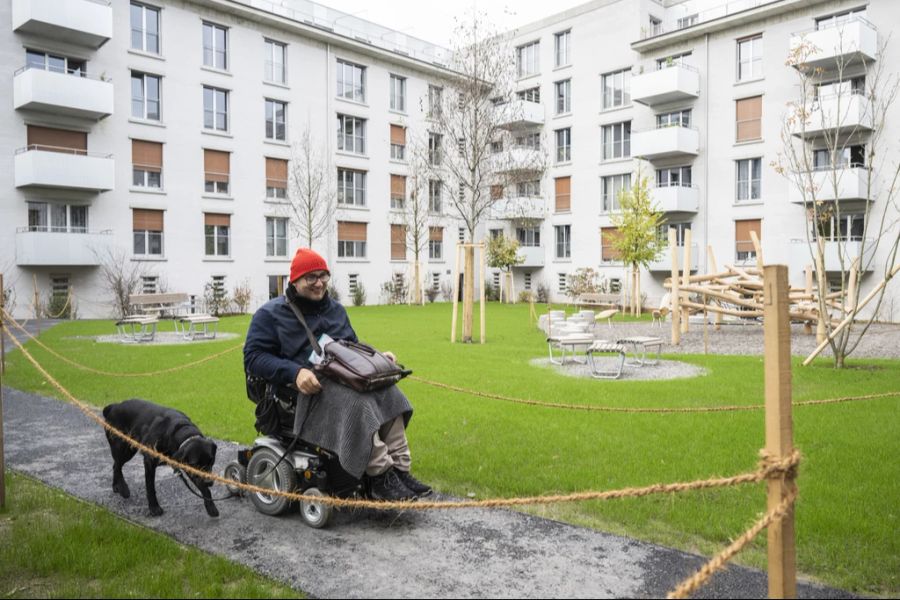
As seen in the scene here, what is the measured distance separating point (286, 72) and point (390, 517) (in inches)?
1383

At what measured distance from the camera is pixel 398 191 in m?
42.6

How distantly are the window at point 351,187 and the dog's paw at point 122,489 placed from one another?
34049 mm

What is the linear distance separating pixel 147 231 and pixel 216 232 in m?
3.33

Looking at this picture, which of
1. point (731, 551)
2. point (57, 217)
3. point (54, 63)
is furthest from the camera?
point (57, 217)

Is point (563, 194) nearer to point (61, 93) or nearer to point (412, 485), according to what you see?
point (61, 93)

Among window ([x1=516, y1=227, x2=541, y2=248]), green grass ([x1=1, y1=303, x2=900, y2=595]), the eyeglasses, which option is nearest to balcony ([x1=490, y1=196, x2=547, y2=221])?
window ([x1=516, y1=227, x2=541, y2=248])

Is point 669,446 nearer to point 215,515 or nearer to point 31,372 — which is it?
point 215,515

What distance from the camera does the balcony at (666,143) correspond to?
112 ft

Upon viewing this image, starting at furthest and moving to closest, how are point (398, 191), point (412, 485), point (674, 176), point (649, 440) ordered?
1. point (398, 191)
2. point (674, 176)
3. point (649, 440)
4. point (412, 485)

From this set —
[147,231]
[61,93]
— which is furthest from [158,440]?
[147,231]

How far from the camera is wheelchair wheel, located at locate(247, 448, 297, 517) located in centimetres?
501

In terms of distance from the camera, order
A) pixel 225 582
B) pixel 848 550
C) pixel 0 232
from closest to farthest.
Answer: pixel 225 582 < pixel 848 550 < pixel 0 232

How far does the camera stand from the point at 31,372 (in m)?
12.7

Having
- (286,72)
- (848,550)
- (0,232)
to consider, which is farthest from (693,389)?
(286,72)
